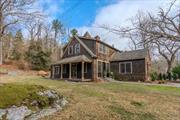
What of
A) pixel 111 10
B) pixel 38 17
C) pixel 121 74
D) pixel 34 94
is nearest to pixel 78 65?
pixel 121 74

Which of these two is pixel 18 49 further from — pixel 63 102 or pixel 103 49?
pixel 63 102

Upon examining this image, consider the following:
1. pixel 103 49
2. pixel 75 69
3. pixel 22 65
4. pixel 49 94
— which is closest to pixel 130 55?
pixel 103 49

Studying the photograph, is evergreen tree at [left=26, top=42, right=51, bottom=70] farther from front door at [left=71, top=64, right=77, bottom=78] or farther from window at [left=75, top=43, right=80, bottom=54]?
front door at [left=71, top=64, right=77, bottom=78]

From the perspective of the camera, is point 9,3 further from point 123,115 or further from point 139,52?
point 139,52

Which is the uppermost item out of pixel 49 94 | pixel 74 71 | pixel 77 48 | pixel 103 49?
pixel 77 48

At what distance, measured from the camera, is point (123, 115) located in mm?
6863

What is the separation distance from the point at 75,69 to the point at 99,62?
3.25 m

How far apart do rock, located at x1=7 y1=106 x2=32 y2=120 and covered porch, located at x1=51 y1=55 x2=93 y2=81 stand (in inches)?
642

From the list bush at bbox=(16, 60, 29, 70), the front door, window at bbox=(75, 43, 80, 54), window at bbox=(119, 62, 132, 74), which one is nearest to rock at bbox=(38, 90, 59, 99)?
the front door

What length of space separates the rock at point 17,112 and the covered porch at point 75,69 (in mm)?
16298

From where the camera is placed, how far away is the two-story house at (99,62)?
2386 centimetres

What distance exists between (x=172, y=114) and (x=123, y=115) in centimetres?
216

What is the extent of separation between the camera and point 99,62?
24859 millimetres

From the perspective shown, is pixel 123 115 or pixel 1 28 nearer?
pixel 123 115
